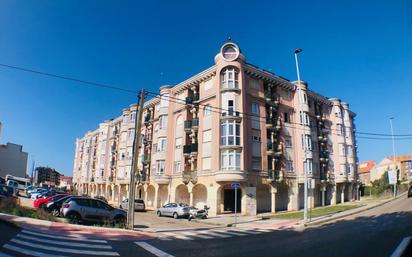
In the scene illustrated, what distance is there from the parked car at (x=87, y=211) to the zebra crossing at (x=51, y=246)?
4.66 meters

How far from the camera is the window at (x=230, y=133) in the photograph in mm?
30641

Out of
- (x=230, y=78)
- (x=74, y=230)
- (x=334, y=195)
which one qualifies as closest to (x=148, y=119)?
(x=230, y=78)

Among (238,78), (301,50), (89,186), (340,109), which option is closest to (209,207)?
(238,78)

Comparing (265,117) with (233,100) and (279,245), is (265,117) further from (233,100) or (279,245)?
(279,245)

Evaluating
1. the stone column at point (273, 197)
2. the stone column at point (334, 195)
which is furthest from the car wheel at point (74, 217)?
the stone column at point (334, 195)

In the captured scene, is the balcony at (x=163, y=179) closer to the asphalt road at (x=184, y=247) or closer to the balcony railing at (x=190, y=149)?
the balcony railing at (x=190, y=149)

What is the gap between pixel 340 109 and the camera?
157ft

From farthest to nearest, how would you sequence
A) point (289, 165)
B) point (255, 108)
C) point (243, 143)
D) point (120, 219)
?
point (289, 165) → point (255, 108) → point (243, 143) → point (120, 219)

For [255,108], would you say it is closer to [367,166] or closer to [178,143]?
[178,143]

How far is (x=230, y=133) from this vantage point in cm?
3083

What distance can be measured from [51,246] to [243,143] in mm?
23358

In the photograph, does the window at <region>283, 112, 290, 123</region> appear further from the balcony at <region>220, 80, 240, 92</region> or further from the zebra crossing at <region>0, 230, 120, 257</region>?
the zebra crossing at <region>0, 230, 120, 257</region>

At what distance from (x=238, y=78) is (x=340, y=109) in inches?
1010

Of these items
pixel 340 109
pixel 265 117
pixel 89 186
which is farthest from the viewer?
pixel 89 186
